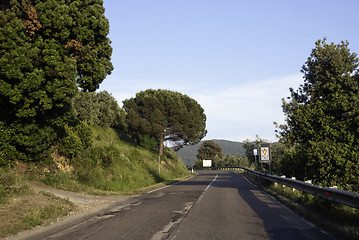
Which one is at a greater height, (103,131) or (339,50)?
(339,50)

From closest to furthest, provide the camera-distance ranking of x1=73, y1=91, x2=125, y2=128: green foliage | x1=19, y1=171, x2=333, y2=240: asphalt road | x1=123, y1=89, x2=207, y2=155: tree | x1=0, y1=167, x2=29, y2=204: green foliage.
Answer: x1=19, y1=171, x2=333, y2=240: asphalt road < x1=0, y1=167, x2=29, y2=204: green foliage < x1=73, y1=91, x2=125, y2=128: green foliage < x1=123, y1=89, x2=207, y2=155: tree

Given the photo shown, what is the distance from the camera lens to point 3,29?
13.1 meters

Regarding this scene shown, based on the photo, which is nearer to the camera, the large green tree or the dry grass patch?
the dry grass patch

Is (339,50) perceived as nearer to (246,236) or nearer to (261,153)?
(261,153)

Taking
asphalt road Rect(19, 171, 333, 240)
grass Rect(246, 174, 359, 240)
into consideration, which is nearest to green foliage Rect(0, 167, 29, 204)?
asphalt road Rect(19, 171, 333, 240)

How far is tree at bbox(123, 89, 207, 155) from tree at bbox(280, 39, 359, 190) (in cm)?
2541

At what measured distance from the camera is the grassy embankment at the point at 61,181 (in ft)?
30.3

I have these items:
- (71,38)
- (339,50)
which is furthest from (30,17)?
(339,50)

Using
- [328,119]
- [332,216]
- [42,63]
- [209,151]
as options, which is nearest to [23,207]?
[42,63]

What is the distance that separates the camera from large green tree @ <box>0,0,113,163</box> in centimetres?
1338

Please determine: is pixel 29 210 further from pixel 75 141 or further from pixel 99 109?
pixel 99 109

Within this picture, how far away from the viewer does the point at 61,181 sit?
1697 centimetres

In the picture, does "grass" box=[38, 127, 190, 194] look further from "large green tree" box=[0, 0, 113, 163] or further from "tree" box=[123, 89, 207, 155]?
"tree" box=[123, 89, 207, 155]

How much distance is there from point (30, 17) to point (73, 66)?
2.97m
